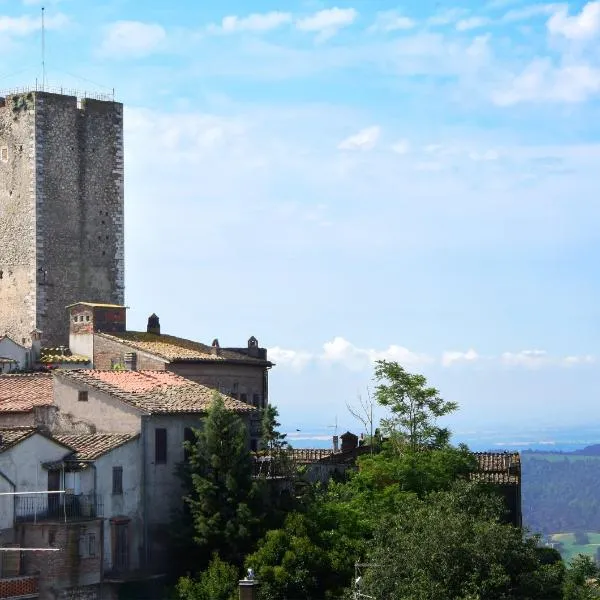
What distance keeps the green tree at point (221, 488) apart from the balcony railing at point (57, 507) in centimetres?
316

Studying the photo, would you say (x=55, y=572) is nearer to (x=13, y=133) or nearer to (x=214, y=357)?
(x=214, y=357)

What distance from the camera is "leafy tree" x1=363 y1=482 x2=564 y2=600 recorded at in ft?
162

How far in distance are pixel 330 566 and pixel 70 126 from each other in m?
32.2

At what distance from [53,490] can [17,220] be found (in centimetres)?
2767

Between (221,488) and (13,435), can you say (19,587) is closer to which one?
(13,435)

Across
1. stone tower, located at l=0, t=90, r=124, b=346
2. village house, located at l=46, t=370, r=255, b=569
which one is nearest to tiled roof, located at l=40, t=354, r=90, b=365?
stone tower, located at l=0, t=90, r=124, b=346

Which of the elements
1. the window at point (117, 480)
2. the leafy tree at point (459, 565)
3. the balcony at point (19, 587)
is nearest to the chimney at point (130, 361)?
the window at point (117, 480)

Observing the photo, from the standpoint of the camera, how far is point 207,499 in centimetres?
5534

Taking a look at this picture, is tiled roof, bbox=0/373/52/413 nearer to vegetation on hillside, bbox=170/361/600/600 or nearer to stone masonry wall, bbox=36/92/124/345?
vegetation on hillside, bbox=170/361/600/600

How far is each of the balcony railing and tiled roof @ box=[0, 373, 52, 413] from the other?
633 cm

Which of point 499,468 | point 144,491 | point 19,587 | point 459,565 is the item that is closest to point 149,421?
point 144,491

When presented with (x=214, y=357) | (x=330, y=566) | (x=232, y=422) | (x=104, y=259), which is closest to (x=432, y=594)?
(x=330, y=566)

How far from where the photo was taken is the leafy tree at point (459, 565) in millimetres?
49312

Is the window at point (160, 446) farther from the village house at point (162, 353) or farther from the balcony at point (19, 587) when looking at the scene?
the village house at point (162, 353)
